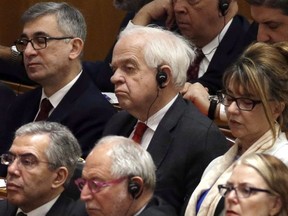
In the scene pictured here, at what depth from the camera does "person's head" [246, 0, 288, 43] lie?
104 inches

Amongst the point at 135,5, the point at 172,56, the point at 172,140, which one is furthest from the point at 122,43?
the point at 135,5

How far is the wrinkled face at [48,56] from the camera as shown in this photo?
3.03 meters

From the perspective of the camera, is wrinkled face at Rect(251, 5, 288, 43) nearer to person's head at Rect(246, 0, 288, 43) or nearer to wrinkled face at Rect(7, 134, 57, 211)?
person's head at Rect(246, 0, 288, 43)

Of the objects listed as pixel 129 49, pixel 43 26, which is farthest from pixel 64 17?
pixel 129 49

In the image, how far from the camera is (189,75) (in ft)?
10.3

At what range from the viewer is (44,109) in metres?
3.04

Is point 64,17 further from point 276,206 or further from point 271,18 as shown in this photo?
point 276,206

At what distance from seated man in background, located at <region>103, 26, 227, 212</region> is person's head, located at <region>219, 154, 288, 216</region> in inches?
14.4

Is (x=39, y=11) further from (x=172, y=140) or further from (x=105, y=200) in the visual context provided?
(x=105, y=200)

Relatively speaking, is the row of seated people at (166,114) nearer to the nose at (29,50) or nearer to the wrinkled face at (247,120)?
the wrinkled face at (247,120)

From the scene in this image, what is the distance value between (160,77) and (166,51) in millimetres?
78

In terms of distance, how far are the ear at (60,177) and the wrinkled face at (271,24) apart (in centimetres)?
63

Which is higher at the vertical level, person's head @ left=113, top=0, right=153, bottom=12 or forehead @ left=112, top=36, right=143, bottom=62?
forehead @ left=112, top=36, right=143, bottom=62

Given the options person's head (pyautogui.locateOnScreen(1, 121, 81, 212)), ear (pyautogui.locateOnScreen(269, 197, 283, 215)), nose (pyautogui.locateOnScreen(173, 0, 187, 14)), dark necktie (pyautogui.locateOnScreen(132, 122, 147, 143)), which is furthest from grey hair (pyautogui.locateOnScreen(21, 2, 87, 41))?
ear (pyautogui.locateOnScreen(269, 197, 283, 215))
